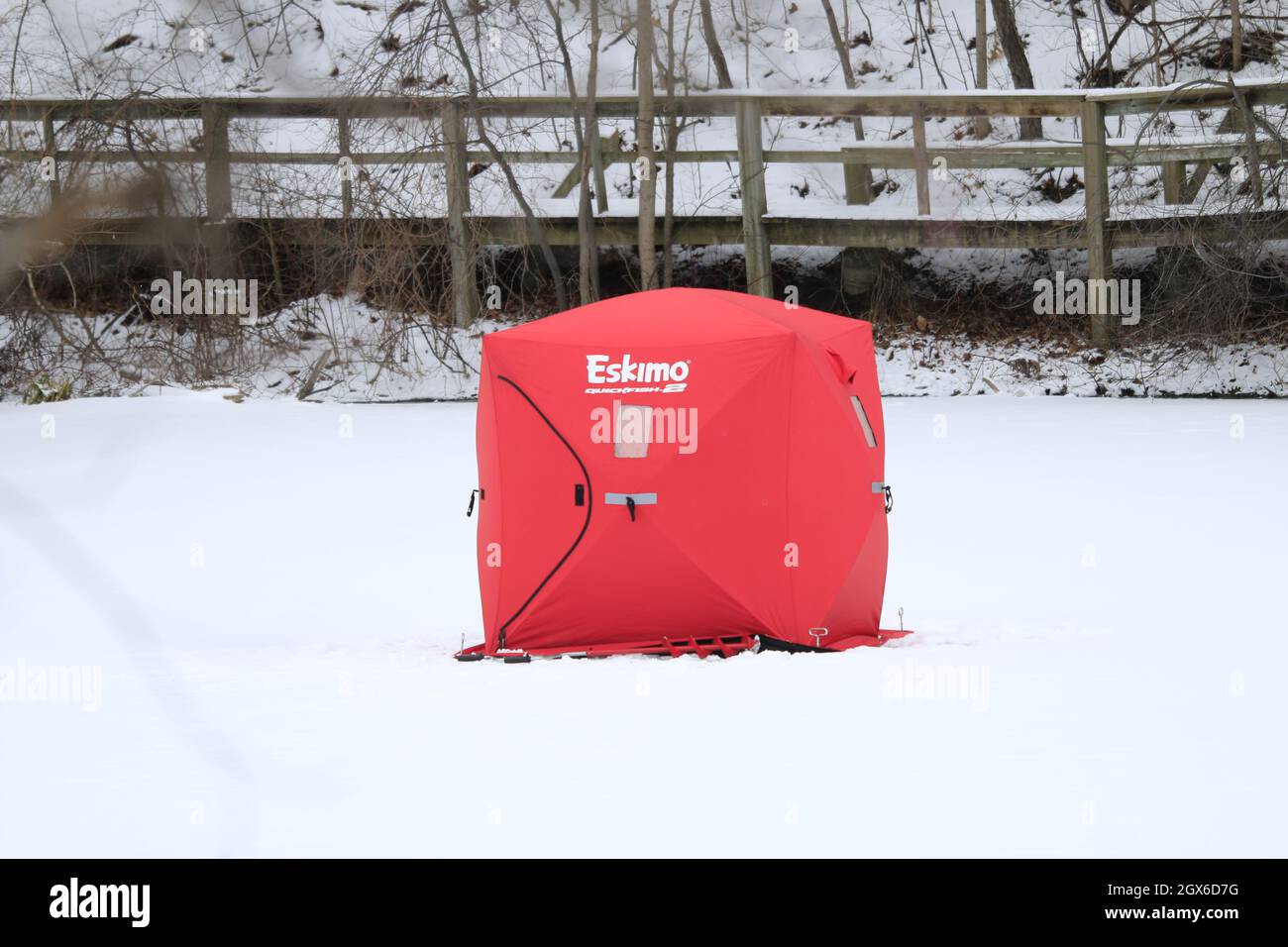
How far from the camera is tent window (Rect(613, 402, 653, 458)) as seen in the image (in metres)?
5.19

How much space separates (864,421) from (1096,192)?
29.1ft

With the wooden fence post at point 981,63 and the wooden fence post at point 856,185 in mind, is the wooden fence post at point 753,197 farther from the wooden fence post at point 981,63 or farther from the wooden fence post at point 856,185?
the wooden fence post at point 981,63

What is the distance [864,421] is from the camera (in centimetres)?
561

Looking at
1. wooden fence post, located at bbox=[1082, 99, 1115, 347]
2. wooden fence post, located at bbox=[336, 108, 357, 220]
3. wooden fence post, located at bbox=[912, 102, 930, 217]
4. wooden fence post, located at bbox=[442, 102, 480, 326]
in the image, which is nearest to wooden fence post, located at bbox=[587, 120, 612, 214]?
wooden fence post, located at bbox=[442, 102, 480, 326]

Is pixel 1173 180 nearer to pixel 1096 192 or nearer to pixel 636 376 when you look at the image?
pixel 1096 192

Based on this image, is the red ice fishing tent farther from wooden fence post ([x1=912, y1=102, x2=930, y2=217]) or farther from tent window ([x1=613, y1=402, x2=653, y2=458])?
wooden fence post ([x1=912, y1=102, x2=930, y2=217])

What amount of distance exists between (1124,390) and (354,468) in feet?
21.7

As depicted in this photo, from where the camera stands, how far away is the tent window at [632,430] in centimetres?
519

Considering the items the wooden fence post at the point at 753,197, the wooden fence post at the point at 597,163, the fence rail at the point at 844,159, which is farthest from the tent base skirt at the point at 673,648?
the wooden fence post at the point at 597,163

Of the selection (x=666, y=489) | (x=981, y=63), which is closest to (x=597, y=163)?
(x=981, y=63)

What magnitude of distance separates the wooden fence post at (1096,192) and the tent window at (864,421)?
868cm

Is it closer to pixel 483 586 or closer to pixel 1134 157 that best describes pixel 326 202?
pixel 1134 157

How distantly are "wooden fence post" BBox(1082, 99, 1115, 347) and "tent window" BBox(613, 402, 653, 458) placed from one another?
935cm

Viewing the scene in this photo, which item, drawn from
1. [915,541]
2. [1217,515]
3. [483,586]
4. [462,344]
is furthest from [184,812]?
[462,344]
